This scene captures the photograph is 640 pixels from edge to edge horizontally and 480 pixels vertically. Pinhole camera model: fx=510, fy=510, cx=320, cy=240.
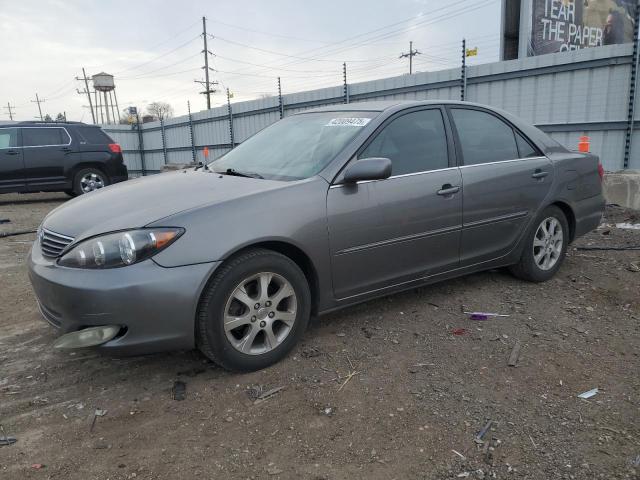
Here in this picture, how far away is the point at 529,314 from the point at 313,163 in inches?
77.8

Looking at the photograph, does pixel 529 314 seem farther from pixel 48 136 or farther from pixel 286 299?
pixel 48 136

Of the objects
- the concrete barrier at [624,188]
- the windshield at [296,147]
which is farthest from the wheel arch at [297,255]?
the concrete barrier at [624,188]

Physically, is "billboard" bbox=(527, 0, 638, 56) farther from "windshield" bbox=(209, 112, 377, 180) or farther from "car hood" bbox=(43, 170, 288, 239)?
"car hood" bbox=(43, 170, 288, 239)

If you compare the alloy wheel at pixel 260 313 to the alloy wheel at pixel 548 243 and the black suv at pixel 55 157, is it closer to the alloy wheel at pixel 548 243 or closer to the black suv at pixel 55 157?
the alloy wheel at pixel 548 243

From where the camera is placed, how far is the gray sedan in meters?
2.62

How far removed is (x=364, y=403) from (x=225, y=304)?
904 mm

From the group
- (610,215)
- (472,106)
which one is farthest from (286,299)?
(610,215)

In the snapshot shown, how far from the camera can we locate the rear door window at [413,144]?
138 inches

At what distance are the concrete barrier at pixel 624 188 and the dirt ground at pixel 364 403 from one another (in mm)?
4230

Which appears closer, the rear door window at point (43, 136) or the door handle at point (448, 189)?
the door handle at point (448, 189)

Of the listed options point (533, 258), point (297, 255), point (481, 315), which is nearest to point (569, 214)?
point (533, 258)

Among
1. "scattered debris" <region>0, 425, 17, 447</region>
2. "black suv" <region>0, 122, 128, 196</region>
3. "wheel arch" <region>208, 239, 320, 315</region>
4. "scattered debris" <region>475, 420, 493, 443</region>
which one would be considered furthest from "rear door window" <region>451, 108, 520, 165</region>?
"black suv" <region>0, 122, 128, 196</region>

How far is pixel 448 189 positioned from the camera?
12.1 ft

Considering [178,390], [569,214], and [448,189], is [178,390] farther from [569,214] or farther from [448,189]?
[569,214]
